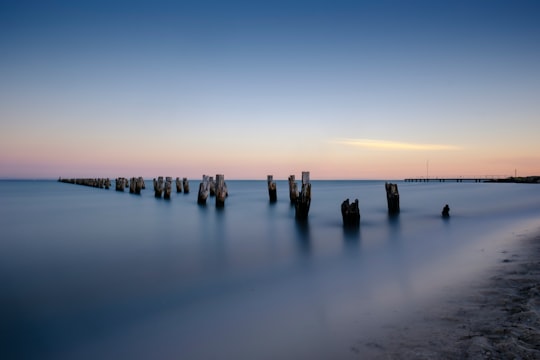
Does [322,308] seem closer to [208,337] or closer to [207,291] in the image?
[208,337]

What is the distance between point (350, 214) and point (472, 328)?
949cm

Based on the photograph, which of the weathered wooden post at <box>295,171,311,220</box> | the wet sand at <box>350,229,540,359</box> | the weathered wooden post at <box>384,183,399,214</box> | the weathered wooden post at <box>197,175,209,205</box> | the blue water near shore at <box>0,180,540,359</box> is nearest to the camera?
the wet sand at <box>350,229,540,359</box>

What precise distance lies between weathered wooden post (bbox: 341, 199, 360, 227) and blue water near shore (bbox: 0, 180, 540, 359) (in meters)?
1.04

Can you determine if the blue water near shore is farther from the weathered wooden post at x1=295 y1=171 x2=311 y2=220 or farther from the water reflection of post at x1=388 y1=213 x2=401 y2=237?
the weathered wooden post at x1=295 y1=171 x2=311 y2=220

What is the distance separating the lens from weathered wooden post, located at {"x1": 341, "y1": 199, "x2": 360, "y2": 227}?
41.9ft

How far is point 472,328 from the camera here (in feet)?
11.6

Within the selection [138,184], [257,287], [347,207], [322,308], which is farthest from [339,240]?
[138,184]

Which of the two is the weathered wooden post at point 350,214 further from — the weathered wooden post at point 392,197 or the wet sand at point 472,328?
the wet sand at point 472,328

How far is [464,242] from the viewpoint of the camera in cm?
943

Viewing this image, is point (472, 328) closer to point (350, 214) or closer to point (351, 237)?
point (351, 237)

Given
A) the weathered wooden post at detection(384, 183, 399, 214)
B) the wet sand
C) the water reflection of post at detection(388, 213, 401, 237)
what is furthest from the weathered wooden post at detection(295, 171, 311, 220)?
the wet sand

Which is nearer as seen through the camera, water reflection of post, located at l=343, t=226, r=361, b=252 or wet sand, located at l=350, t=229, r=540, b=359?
wet sand, located at l=350, t=229, r=540, b=359

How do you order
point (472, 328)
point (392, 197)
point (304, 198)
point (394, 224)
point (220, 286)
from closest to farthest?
point (472, 328), point (220, 286), point (394, 224), point (304, 198), point (392, 197)

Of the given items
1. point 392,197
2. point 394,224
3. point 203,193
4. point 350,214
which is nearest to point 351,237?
point 350,214
